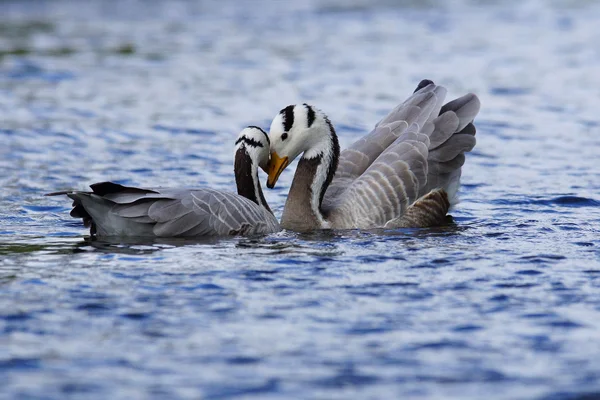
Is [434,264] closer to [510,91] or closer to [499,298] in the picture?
[499,298]

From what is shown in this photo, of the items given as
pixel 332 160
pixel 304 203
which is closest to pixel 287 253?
pixel 304 203

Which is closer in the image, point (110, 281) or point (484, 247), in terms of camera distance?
point (110, 281)

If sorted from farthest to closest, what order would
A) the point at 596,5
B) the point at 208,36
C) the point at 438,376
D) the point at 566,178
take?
the point at 596,5 → the point at 208,36 → the point at 566,178 → the point at 438,376

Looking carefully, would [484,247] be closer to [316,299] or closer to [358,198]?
[358,198]

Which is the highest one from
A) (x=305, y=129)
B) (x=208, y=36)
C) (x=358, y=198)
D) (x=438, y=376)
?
(x=208, y=36)

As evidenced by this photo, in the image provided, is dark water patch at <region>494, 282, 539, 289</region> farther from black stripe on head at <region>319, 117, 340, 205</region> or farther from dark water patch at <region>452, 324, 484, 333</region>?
black stripe on head at <region>319, 117, 340, 205</region>

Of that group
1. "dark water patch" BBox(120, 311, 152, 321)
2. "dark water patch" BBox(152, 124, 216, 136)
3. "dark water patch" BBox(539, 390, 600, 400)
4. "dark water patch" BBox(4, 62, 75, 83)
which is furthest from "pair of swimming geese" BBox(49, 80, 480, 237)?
"dark water patch" BBox(4, 62, 75, 83)

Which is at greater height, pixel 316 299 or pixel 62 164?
pixel 62 164

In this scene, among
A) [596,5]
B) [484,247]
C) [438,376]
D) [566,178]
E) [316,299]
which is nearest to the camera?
[438,376]

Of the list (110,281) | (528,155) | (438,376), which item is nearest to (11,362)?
(110,281)

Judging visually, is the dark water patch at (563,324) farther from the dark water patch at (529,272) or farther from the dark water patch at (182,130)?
the dark water patch at (182,130)

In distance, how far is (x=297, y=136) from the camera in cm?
1082

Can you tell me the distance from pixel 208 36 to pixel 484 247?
16079 mm

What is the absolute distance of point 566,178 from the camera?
518 inches
